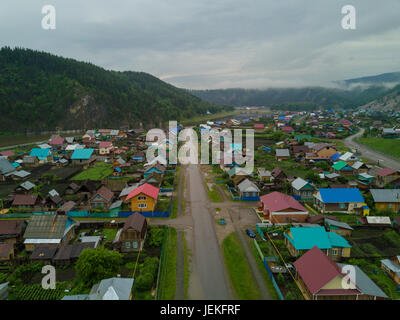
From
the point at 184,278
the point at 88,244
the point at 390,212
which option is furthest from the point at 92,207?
the point at 390,212

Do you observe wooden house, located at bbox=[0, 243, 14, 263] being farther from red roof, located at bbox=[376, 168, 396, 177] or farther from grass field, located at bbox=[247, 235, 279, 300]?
red roof, located at bbox=[376, 168, 396, 177]

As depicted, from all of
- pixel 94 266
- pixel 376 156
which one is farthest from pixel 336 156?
pixel 94 266

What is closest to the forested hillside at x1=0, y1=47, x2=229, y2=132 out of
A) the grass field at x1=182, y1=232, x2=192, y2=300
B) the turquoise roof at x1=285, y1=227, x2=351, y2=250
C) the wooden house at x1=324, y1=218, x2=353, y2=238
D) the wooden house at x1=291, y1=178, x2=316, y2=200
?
the wooden house at x1=291, y1=178, x2=316, y2=200

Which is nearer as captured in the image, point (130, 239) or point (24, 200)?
point (130, 239)

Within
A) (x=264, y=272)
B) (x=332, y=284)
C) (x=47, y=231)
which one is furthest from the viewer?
(x=47, y=231)

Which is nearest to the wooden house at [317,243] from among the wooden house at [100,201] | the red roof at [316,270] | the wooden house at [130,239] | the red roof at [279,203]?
the red roof at [316,270]

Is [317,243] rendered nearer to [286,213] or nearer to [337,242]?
[337,242]

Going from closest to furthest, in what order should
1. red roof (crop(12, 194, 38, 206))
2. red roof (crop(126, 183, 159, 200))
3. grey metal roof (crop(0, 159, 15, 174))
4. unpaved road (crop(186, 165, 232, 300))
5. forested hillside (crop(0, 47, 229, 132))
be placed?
unpaved road (crop(186, 165, 232, 300)) → red roof (crop(126, 183, 159, 200)) → red roof (crop(12, 194, 38, 206)) → grey metal roof (crop(0, 159, 15, 174)) → forested hillside (crop(0, 47, 229, 132))
